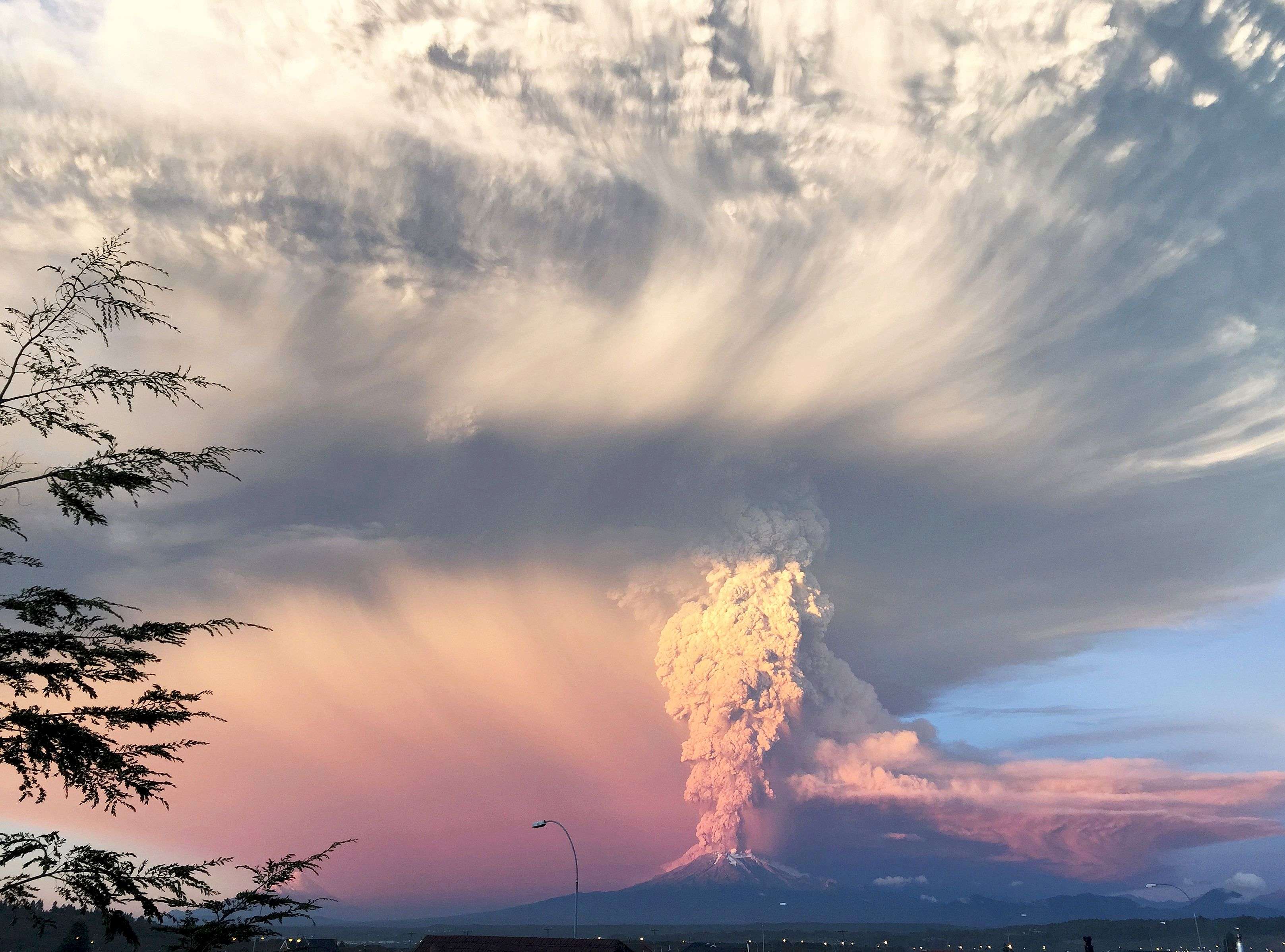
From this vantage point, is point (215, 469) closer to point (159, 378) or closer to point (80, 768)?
point (159, 378)

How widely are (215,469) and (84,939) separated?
454 feet

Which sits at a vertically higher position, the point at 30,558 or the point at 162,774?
the point at 30,558

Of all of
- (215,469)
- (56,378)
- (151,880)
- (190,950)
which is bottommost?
(190,950)

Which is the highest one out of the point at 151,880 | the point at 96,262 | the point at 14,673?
the point at 96,262

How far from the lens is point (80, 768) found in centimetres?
1356

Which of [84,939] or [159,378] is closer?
[159,378]

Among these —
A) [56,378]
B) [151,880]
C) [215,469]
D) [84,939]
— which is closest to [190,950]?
[151,880]

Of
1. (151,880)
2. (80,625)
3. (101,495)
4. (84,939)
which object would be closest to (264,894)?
(151,880)

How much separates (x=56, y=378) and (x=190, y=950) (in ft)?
41.0

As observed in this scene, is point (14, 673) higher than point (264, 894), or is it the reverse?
point (14, 673)

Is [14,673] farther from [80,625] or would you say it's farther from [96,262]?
[96,262]

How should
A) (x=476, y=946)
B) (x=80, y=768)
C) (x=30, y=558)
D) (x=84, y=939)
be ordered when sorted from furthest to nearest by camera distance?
(x=84, y=939) → (x=476, y=946) → (x=30, y=558) → (x=80, y=768)

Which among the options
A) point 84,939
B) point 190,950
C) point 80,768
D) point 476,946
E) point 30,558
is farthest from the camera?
point 84,939

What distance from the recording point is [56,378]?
14000 millimetres
